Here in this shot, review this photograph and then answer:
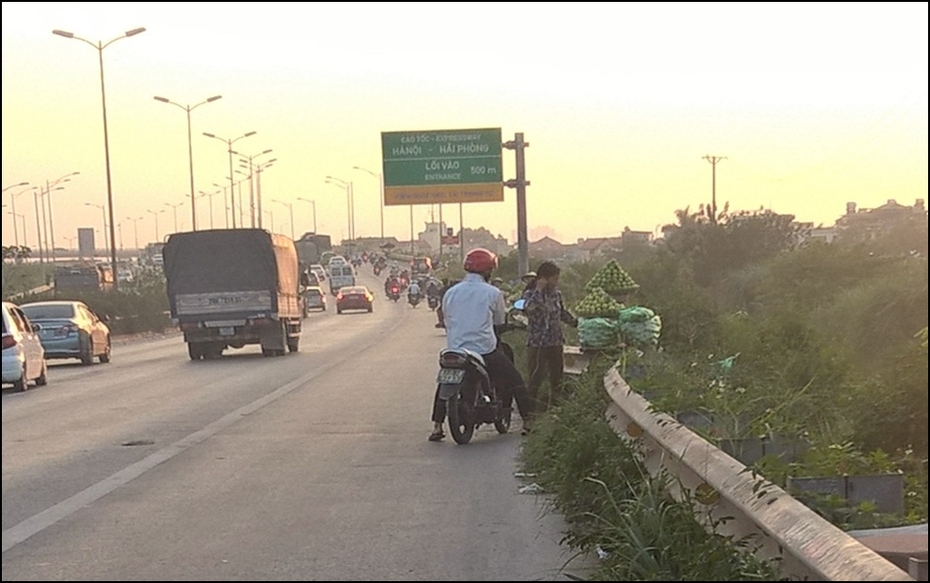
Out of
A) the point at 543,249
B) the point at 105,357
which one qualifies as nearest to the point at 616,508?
the point at 105,357

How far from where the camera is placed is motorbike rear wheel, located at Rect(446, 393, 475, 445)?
1052cm

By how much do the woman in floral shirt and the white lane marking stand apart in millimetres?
3210

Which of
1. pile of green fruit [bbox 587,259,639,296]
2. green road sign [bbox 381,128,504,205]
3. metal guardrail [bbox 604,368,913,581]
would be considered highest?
green road sign [bbox 381,128,504,205]

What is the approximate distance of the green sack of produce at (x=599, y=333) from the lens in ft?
37.8

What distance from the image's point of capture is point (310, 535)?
673 cm

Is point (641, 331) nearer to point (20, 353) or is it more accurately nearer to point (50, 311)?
point (20, 353)

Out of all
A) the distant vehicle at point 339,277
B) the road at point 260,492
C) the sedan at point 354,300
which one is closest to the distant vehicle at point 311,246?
the sedan at point 354,300

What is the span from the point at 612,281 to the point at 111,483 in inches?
233

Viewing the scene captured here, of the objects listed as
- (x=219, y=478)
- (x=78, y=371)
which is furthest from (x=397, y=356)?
(x=219, y=478)

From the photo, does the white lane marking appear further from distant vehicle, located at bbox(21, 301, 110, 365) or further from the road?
distant vehicle, located at bbox(21, 301, 110, 365)

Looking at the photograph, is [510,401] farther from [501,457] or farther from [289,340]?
[289,340]

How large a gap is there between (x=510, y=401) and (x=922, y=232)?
28.2 ft

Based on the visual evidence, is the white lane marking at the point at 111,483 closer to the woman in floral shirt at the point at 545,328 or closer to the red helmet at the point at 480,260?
the red helmet at the point at 480,260

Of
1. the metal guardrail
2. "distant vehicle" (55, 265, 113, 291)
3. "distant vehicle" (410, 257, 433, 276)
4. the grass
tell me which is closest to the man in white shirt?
the grass
